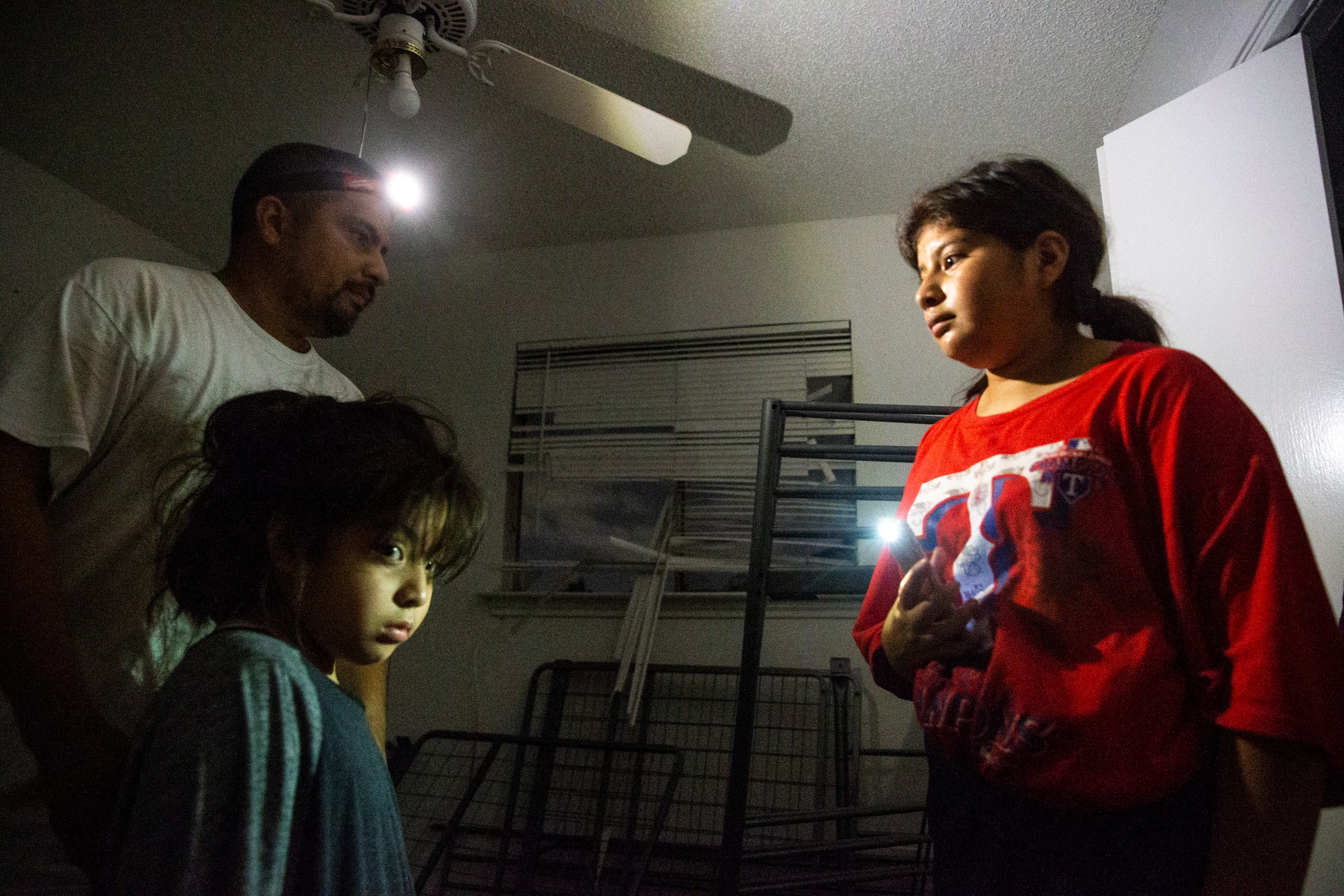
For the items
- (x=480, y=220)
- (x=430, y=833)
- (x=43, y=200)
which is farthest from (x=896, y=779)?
(x=43, y=200)

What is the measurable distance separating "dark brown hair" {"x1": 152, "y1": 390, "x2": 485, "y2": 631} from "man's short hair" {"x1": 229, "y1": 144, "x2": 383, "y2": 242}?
57 cm

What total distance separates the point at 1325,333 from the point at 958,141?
1.69 m

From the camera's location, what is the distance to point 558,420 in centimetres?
310

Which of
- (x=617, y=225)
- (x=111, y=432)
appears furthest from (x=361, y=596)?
(x=617, y=225)

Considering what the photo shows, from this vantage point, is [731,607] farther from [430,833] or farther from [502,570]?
[430,833]

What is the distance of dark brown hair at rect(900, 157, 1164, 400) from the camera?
0.83m

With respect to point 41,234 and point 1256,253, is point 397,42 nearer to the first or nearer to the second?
point 1256,253

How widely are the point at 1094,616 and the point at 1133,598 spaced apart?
34 millimetres

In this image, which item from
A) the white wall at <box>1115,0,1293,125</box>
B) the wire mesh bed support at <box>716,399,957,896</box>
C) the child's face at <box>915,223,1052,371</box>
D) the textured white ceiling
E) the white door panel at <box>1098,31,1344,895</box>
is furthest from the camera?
the textured white ceiling

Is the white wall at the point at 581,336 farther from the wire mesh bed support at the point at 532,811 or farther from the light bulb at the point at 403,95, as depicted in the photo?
the light bulb at the point at 403,95

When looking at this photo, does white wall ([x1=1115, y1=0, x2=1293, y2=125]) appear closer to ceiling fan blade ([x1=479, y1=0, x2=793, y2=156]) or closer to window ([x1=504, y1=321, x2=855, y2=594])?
ceiling fan blade ([x1=479, y1=0, x2=793, y2=156])

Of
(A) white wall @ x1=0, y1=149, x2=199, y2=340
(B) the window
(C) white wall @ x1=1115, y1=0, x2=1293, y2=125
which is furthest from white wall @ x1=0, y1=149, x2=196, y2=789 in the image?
(C) white wall @ x1=1115, y1=0, x2=1293, y2=125

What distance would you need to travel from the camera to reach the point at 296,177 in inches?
49.3

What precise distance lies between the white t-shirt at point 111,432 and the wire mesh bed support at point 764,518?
2.79ft
